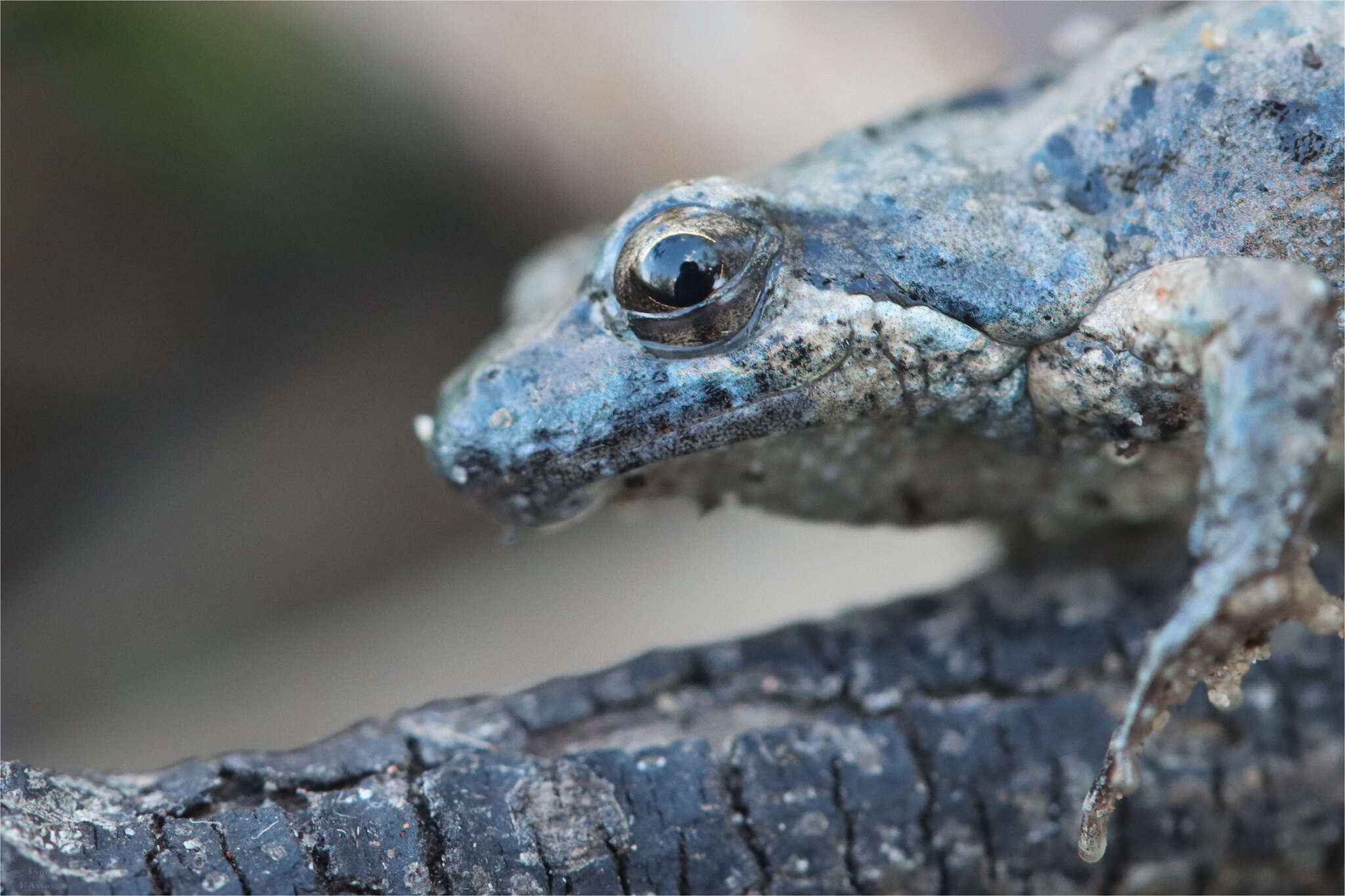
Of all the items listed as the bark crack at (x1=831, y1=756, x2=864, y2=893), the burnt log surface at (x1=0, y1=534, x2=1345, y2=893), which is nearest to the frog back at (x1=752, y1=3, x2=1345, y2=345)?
the burnt log surface at (x1=0, y1=534, x2=1345, y2=893)

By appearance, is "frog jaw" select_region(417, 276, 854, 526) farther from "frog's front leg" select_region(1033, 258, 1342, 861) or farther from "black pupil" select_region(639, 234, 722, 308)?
"frog's front leg" select_region(1033, 258, 1342, 861)

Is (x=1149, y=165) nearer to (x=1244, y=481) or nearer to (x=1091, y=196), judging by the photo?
(x=1091, y=196)

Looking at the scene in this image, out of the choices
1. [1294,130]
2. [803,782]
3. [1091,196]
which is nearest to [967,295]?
[1091,196]

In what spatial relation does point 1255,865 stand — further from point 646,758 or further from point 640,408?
point 640,408

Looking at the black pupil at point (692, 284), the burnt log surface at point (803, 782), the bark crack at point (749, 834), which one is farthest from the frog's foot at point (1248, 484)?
the black pupil at point (692, 284)

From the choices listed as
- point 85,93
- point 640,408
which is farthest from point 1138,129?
point 85,93
